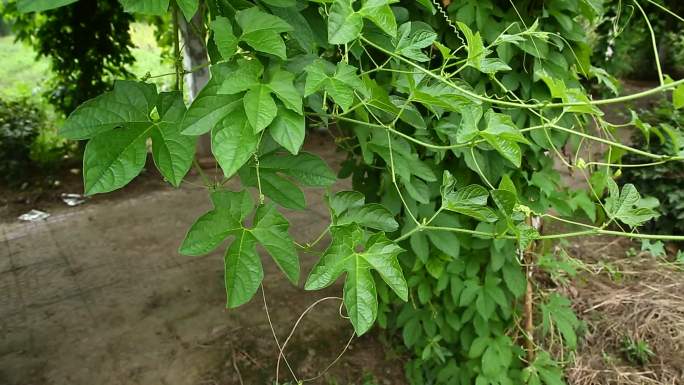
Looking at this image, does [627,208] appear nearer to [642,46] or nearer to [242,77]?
[242,77]

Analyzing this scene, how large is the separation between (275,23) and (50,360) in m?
1.87

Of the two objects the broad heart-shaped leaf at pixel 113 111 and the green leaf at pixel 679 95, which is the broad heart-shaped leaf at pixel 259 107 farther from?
the green leaf at pixel 679 95

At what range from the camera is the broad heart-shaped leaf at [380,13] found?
73cm

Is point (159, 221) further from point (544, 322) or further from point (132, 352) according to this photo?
point (544, 322)

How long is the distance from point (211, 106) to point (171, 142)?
0.28 ft

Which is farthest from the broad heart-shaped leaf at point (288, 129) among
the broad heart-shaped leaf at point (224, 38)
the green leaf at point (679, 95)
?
the green leaf at point (679, 95)

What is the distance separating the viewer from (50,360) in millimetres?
1970

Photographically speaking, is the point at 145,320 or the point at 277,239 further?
the point at 145,320

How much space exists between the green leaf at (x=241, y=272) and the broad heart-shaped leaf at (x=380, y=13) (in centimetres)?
39

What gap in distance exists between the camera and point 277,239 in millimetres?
806

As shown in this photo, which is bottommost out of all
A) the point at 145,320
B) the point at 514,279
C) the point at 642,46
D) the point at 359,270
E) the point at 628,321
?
the point at 642,46

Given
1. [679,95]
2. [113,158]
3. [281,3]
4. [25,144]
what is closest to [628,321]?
[679,95]

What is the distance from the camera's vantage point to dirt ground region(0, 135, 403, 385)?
6.35ft

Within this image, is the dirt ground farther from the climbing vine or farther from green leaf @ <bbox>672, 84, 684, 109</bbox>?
green leaf @ <bbox>672, 84, 684, 109</bbox>
